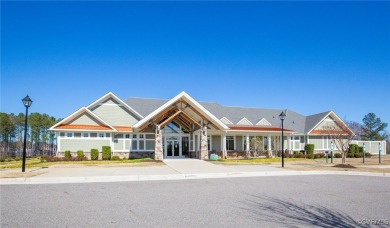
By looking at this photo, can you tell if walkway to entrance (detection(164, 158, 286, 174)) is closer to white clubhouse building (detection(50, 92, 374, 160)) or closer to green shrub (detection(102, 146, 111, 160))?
white clubhouse building (detection(50, 92, 374, 160))

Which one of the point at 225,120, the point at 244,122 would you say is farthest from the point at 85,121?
the point at 244,122

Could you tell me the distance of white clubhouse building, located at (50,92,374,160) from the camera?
27281 mm

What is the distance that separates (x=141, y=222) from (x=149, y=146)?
2574cm

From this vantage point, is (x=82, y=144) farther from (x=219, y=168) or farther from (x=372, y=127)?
(x=372, y=127)

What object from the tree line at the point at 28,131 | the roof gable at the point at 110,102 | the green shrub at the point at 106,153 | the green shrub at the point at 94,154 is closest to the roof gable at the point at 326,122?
the roof gable at the point at 110,102

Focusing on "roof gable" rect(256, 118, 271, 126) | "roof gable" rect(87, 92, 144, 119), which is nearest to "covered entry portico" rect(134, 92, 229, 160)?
"roof gable" rect(87, 92, 144, 119)

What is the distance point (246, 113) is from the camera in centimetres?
3884

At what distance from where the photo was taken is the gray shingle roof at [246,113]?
120 feet

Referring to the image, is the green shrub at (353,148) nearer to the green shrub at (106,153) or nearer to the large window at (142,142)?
the large window at (142,142)

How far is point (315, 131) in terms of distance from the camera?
1455 inches

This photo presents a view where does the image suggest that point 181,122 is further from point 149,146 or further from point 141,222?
point 141,222

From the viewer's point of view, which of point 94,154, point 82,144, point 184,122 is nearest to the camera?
point 94,154

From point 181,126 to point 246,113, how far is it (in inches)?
449

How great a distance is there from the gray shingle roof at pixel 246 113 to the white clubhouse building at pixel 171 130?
124 millimetres
